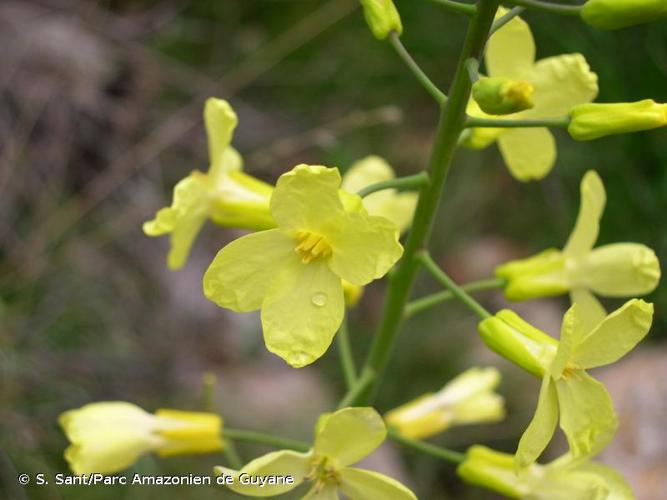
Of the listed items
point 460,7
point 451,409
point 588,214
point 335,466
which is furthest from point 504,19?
point 451,409

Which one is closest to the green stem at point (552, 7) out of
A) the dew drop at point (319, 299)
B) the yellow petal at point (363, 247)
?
the yellow petal at point (363, 247)

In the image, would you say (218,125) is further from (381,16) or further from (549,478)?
(549,478)

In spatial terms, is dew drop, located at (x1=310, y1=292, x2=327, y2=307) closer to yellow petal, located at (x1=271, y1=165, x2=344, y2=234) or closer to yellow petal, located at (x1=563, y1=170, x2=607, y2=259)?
yellow petal, located at (x1=271, y1=165, x2=344, y2=234)

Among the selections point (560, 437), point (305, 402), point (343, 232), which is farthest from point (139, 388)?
point (343, 232)

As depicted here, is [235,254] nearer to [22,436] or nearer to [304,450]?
[304,450]

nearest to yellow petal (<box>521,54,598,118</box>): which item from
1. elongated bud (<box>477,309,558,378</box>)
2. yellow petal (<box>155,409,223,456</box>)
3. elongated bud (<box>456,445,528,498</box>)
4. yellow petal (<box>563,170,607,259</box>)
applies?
yellow petal (<box>563,170,607,259</box>)
